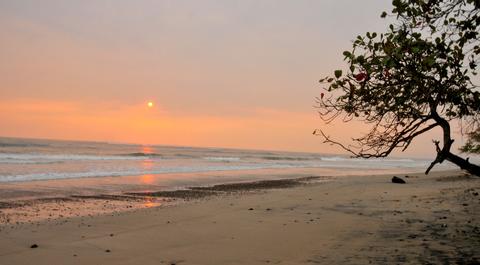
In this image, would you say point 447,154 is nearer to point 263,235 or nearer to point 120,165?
point 263,235

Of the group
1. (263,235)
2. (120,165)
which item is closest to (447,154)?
(263,235)

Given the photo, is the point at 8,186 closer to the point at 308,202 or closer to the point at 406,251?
the point at 308,202

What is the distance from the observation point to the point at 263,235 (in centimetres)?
916

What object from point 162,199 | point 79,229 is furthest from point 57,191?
point 79,229

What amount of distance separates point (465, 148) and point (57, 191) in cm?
2038

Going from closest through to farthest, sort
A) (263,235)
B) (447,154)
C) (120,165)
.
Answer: (447,154) → (263,235) → (120,165)

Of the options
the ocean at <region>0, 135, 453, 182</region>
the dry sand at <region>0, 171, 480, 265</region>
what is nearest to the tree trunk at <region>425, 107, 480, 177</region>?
the dry sand at <region>0, 171, 480, 265</region>

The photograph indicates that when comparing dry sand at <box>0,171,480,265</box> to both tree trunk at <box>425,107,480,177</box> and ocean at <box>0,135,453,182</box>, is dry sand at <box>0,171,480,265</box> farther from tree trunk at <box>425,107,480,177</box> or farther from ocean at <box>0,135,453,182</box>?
ocean at <box>0,135,453,182</box>

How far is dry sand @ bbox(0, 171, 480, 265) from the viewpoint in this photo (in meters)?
7.19

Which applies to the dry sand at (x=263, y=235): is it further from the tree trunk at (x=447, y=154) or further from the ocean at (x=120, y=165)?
the ocean at (x=120, y=165)

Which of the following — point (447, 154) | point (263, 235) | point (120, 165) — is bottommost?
point (263, 235)

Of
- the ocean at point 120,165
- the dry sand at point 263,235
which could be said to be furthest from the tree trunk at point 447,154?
the ocean at point 120,165

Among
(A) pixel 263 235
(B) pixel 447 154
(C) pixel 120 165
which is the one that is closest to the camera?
(B) pixel 447 154

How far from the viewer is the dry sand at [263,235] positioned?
719 centimetres
